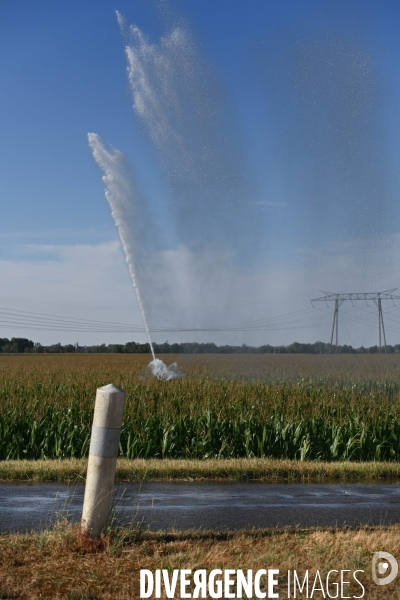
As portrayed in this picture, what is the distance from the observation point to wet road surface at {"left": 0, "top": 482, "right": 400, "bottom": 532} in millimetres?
7207

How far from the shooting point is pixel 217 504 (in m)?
8.31

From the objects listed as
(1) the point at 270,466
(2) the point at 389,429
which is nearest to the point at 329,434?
(2) the point at 389,429

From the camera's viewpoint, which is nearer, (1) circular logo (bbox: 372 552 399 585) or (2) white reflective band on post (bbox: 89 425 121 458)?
(1) circular logo (bbox: 372 552 399 585)

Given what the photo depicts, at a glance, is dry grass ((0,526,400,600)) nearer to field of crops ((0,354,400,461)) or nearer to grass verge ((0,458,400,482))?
grass verge ((0,458,400,482))

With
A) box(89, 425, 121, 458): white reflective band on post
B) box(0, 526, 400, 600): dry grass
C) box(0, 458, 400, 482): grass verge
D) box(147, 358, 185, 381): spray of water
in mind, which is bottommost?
box(0, 526, 400, 600): dry grass

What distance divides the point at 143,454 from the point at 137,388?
599 centimetres

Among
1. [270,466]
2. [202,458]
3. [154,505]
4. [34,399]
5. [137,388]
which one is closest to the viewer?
[154,505]

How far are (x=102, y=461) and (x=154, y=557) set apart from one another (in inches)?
33.6

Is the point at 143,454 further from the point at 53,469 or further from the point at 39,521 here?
the point at 39,521

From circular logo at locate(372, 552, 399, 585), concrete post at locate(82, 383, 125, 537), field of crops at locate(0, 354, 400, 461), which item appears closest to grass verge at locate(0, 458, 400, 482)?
field of crops at locate(0, 354, 400, 461)

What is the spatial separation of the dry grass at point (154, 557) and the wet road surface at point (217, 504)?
78 centimetres

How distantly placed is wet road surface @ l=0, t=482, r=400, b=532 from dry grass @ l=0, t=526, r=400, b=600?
781 mm

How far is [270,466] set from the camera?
1094 centimetres

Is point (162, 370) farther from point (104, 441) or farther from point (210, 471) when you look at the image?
point (104, 441)
